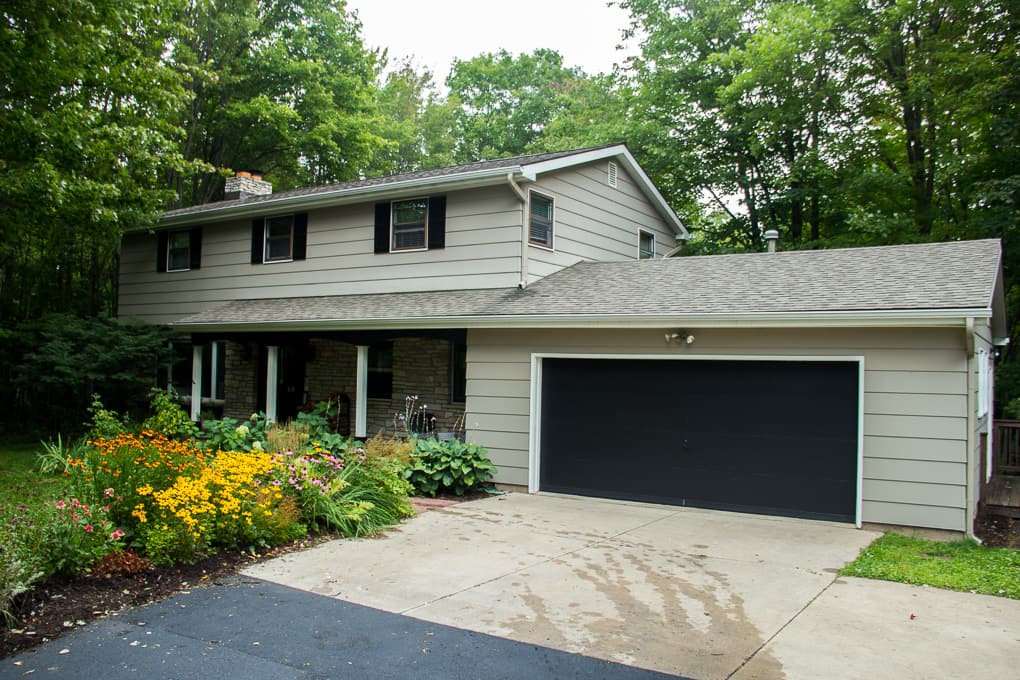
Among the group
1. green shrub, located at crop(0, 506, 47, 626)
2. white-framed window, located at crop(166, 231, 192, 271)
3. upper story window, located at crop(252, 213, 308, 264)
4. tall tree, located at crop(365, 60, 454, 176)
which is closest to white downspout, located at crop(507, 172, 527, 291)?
upper story window, located at crop(252, 213, 308, 264)

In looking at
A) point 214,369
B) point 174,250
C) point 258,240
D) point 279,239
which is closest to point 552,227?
point 279,239

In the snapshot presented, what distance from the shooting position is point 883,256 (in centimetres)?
1100

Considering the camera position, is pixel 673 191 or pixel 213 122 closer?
pixel 673 191

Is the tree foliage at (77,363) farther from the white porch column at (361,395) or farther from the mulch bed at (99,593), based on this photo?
the mulch bed at (99,593)

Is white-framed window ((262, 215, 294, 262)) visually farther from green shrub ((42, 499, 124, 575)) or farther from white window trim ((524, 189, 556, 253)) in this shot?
green shrub ((42, 499, 124, 575))

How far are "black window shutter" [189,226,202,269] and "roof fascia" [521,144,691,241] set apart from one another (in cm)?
853

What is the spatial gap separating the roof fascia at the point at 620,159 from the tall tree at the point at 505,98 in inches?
694

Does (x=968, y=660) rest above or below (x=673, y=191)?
below

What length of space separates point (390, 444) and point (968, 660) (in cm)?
724

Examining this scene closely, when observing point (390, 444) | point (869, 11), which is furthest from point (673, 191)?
point (390, 444)

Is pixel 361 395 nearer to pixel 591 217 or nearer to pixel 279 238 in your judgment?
pixel 279 238

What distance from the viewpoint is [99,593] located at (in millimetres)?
5633

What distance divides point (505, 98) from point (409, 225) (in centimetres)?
2568

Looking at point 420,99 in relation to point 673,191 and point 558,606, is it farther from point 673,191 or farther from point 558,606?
point 558,606
